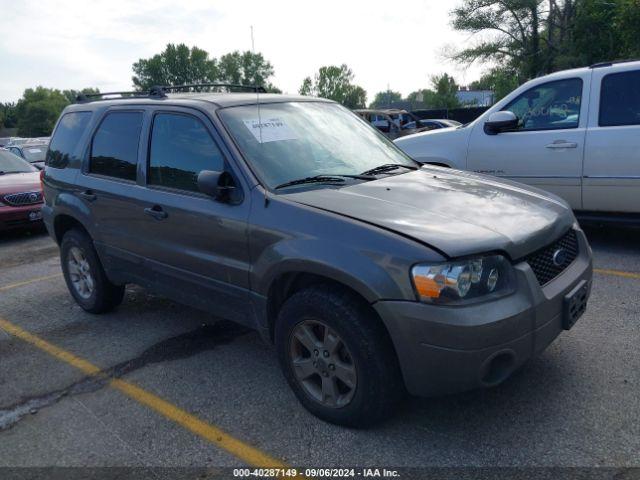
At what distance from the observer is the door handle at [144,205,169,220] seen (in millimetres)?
3832

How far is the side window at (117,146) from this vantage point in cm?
428

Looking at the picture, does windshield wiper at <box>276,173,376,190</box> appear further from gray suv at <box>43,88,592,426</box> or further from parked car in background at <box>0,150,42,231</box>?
parked car in background at <box>0,150,42,231</box>

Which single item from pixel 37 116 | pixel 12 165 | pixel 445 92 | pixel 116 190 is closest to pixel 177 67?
pixel 37 116

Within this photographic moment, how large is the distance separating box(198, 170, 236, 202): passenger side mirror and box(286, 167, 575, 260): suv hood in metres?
0.45

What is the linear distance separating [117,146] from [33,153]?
1137 centimetres

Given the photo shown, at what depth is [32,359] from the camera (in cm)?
423

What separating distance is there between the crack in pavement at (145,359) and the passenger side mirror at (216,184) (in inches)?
53.9

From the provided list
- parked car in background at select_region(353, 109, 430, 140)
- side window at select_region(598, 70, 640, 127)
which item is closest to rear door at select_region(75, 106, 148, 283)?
side window at select_region(598, 70, 640, 127)

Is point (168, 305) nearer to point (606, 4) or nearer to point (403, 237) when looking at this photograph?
point (403, 237)

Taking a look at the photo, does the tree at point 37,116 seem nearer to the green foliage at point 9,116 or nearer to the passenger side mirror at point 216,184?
the green foliage at point 9,116

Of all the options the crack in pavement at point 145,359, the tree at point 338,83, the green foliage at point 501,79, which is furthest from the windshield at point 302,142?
the tree at point 338,83

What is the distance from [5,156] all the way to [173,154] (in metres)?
8.07

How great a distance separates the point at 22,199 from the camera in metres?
8.84

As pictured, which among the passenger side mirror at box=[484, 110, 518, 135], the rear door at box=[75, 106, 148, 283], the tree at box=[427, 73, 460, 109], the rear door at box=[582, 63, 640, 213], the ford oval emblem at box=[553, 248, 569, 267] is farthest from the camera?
the tree at box=[427, 73, 460, 109]
